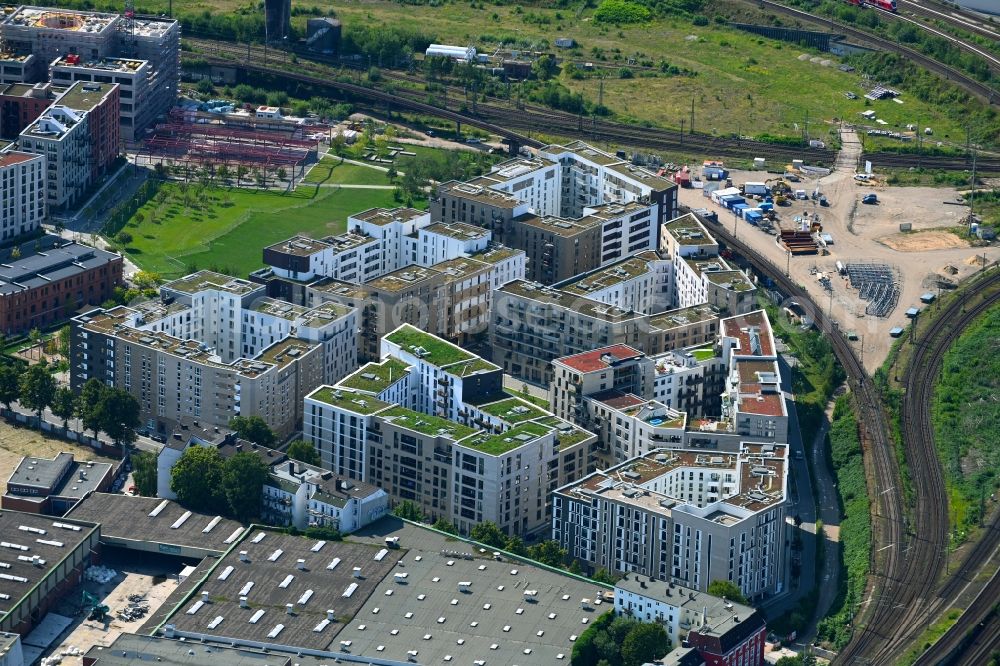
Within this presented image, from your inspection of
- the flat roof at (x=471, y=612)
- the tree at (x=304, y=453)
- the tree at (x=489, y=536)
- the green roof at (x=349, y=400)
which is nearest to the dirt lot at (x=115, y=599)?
the tree at (x=304, y=453)

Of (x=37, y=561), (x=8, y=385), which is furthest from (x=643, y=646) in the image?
(x=8, y=385)

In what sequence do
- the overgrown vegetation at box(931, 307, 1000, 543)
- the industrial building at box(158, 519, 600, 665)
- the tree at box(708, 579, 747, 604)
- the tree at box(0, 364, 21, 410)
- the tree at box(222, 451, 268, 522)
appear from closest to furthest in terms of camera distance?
the industrial building at box(158, 519, 600, 665)
the tree at box(708, 579, 747, 604)
the tree at box(222, 451, 268, 522)
the overgrown vegetation at box(931, 307, 1000, 543)
the tree at box(0, 364, 21, 410)

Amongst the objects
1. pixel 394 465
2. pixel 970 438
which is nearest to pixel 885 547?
pixel 970 438

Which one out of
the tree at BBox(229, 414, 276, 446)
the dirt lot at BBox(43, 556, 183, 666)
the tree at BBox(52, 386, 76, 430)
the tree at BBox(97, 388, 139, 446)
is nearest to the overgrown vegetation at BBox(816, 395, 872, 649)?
the tree at BBox(229, 414, 276, 446)

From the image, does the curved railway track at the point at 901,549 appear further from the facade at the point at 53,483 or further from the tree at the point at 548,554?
the facade at the point at 53,483

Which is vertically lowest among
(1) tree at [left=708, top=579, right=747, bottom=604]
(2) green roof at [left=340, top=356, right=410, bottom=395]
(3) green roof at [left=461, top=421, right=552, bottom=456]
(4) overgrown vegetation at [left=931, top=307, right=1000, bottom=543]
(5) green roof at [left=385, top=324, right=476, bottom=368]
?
(1) tree at [left=708, top=579, right=747, bottom=604]

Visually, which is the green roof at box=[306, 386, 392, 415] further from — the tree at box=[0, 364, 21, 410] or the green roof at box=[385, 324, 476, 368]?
the tree at box=[0, 364, 21, 410]

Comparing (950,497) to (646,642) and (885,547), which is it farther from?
(646,642)
